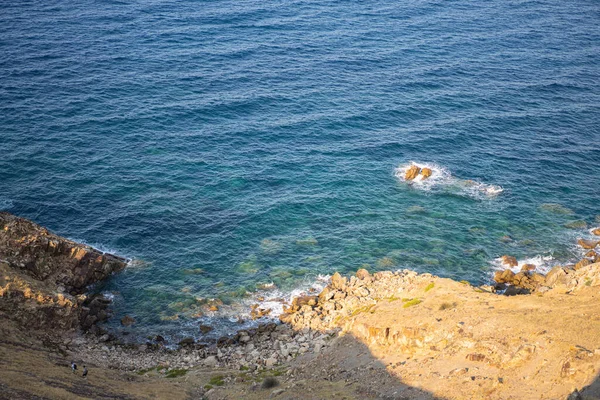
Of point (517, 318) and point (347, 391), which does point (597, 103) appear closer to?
point (517, 318)

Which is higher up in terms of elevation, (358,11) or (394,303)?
(358,11)

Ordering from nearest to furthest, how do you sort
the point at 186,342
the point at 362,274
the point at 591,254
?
1. the point at 186,342
2. the point at 362,274
3. the point at 591,254

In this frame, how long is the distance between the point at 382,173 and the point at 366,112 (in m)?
21.9

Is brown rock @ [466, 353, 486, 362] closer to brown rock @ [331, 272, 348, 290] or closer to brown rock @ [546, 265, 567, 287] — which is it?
brown rock @ [546, 265, 567, 287]

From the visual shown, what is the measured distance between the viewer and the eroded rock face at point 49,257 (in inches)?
3118

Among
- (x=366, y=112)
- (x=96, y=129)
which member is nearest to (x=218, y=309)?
Result: (x=96, y=129)

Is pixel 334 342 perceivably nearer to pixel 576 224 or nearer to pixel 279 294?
pixel 279 294

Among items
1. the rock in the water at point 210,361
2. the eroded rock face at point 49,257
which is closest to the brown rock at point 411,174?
the eroded rock face at point 49,257

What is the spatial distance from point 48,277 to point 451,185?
2873 inches

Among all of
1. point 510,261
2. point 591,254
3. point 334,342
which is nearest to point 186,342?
point 334,342

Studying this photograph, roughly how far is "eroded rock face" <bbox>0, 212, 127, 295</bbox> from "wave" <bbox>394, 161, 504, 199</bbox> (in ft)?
190

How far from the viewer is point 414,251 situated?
315 ft

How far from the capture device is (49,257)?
273ft

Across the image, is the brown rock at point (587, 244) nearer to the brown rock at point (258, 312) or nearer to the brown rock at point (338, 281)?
the brown rock at point (338, 281)
